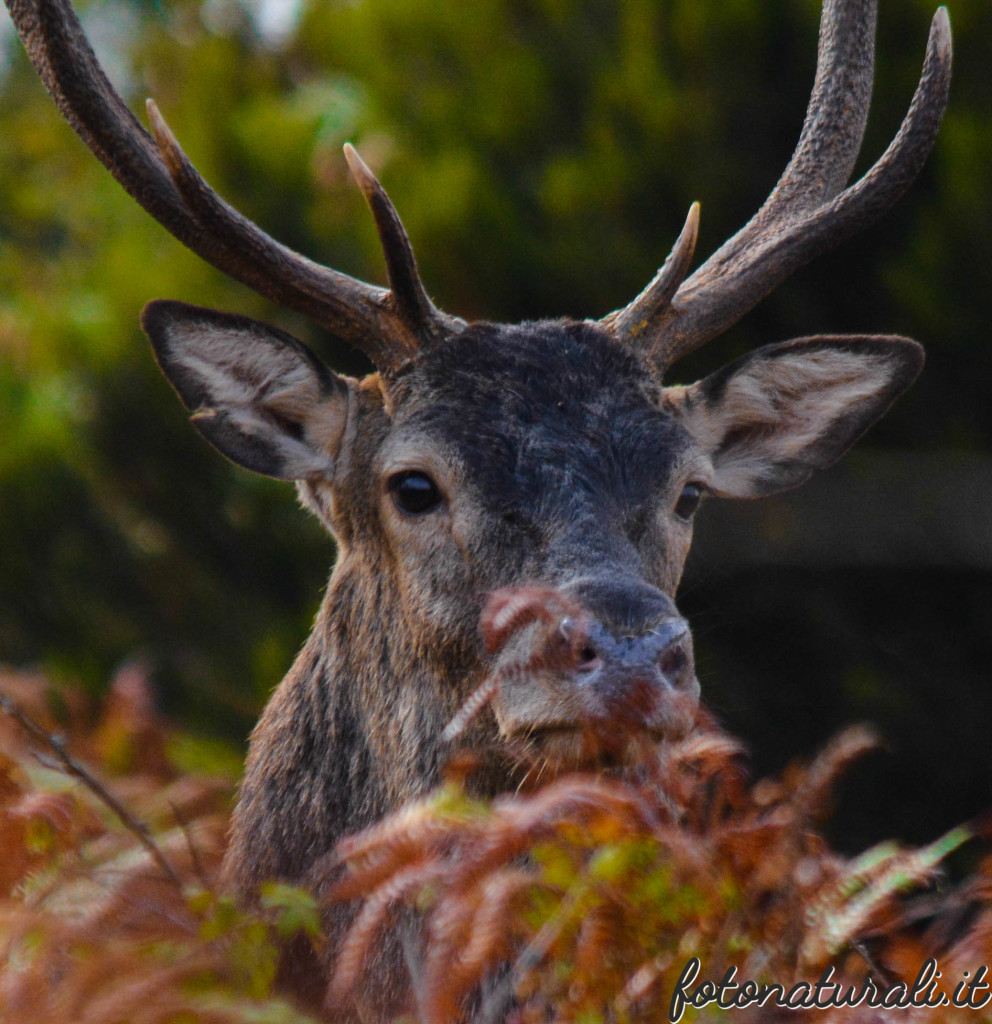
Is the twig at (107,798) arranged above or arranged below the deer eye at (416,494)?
below

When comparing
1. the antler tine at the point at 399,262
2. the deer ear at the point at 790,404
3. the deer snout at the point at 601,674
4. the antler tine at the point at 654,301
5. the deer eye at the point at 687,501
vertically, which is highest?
the antler tine at the point at 399,262

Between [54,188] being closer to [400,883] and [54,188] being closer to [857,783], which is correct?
[857,783]

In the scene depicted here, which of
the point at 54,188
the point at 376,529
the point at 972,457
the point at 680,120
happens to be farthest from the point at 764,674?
the point at 54,188

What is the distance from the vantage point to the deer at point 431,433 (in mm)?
3650

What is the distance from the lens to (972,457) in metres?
9.24

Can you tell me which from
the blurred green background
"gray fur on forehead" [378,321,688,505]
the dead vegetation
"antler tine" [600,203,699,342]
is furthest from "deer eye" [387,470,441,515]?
the blurred green background

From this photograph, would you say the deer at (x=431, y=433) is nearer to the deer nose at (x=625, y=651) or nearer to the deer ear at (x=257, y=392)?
the deer ear at (x=257, y=392)

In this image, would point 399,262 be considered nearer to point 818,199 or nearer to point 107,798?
point 818,199

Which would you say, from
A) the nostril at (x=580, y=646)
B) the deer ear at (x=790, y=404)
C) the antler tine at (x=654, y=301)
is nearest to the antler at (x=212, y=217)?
the antler tine at (x=654, y=301)

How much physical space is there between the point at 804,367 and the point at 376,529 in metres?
1.46

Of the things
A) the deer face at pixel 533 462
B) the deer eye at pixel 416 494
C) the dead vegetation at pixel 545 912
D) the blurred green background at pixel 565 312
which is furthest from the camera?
the blurred green background at pixel 565 312

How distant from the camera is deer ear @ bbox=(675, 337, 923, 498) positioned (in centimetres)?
450

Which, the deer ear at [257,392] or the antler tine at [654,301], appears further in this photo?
the antler tine at [654,301]

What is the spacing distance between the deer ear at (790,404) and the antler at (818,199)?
18 cm
